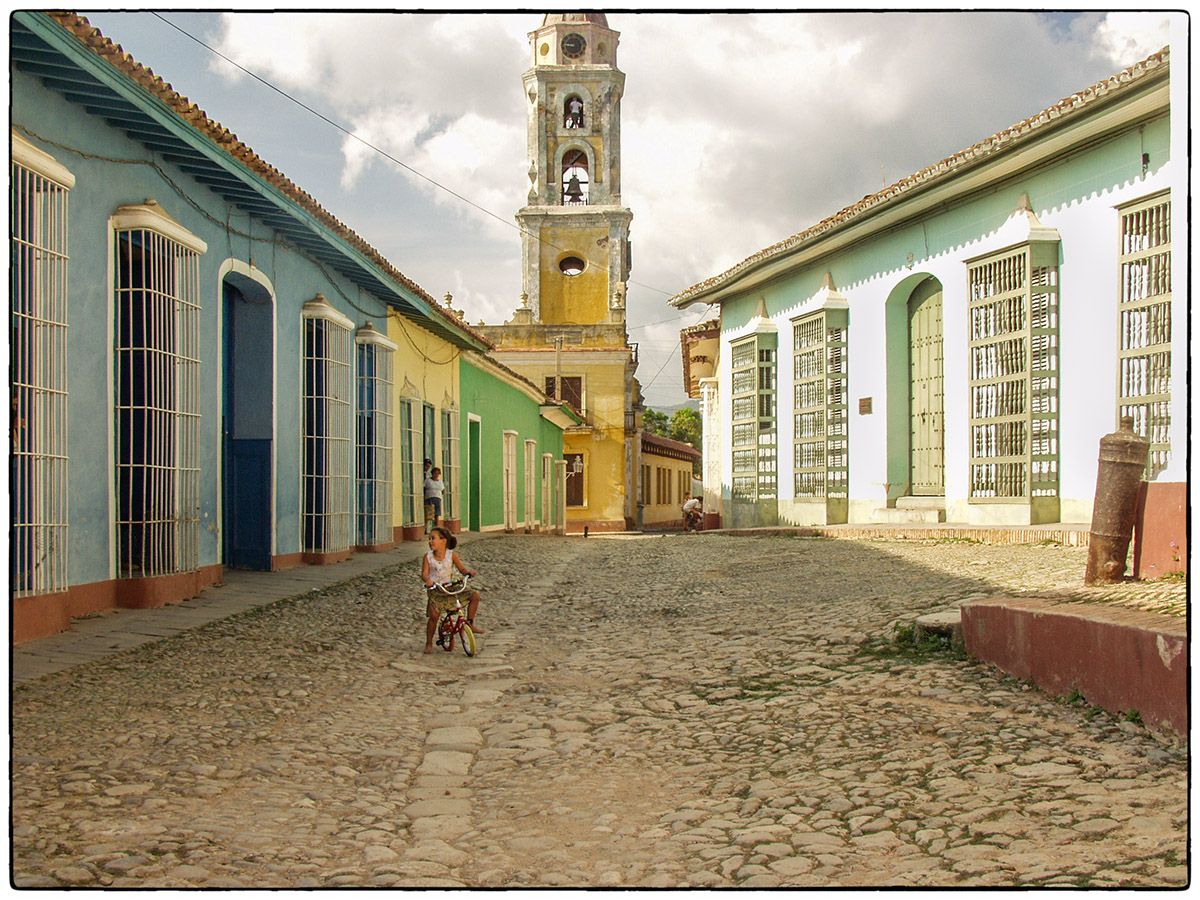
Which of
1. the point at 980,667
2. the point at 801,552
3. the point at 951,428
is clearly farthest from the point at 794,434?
the point at 980,667

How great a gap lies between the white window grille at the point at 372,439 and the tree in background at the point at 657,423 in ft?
148

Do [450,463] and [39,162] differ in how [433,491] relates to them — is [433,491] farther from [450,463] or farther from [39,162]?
[39,162]

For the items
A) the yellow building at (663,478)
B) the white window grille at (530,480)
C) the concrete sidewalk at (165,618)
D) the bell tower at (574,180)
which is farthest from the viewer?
the yellow building at (663,478)

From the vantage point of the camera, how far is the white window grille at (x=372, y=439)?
12875 millimetres

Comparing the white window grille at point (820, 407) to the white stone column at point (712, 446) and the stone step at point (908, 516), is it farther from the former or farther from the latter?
the white stone column at point (712, 446)

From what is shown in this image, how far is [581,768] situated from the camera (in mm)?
4156

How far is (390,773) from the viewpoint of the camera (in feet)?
13.5

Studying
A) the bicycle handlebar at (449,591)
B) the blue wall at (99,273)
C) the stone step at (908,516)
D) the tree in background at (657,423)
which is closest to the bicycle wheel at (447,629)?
the bicycle handlebar at (449,591)

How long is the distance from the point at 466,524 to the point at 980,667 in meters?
14.6

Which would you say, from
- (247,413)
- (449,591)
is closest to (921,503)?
(247,413)

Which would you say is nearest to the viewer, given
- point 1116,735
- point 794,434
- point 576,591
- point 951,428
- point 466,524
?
point 1116,735

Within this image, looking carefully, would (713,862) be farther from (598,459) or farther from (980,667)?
(598,459)

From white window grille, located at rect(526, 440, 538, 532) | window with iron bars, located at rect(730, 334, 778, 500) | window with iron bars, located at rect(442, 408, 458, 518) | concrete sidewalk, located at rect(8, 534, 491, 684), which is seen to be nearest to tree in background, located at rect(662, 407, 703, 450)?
white window grille, located at rect(526, 440, 538, 532)

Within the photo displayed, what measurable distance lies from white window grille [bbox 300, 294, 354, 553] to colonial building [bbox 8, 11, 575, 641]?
2cm
